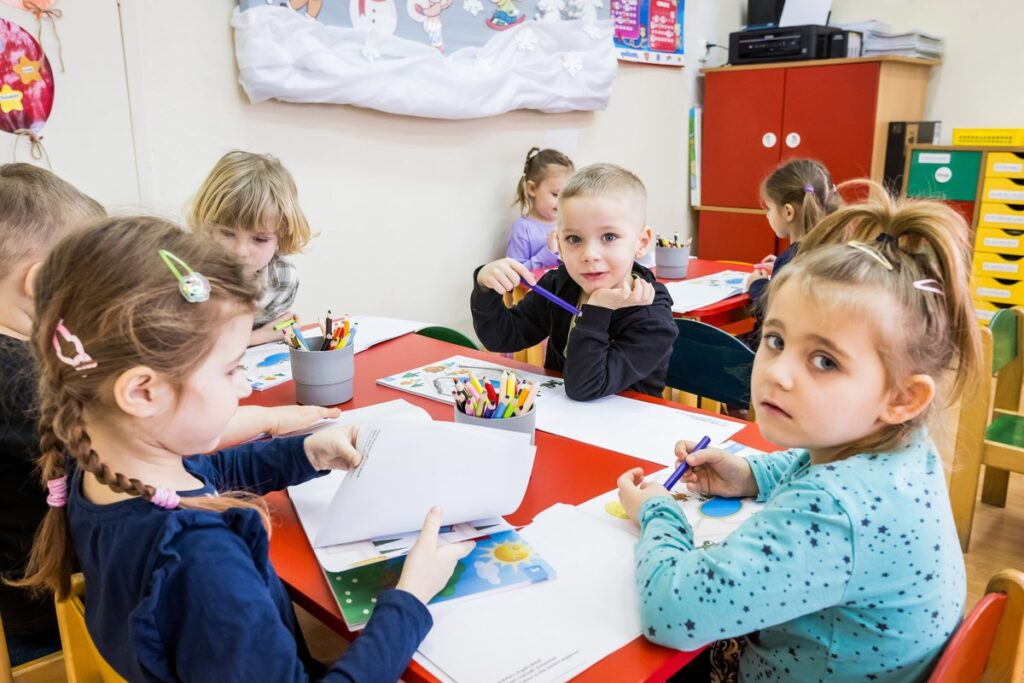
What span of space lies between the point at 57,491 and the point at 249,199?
3.54 ft

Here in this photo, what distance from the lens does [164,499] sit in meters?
0.71

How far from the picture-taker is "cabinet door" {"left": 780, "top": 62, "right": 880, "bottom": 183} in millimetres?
3664

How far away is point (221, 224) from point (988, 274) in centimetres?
339

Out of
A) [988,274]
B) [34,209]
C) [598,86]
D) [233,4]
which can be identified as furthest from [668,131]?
[34,209]

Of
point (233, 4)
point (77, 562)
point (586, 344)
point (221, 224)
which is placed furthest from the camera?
point (233, 4)

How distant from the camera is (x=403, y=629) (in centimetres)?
70

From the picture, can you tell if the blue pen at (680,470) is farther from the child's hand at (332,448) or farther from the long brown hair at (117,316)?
the long brown hair at (117,316)

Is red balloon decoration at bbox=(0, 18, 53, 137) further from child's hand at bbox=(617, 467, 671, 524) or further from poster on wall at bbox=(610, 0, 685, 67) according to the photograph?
poster on wall at bbox=(610, 0, 685, 67)

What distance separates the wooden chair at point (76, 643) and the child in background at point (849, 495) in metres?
0.57

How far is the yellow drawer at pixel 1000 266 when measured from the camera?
11.5ft

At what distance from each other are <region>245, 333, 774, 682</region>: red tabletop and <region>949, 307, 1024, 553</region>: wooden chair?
102cm

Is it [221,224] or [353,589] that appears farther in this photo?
[221,224]

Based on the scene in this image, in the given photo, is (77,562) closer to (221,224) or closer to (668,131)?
(221,224)

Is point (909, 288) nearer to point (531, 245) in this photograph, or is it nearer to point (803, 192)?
point (803, 192)
